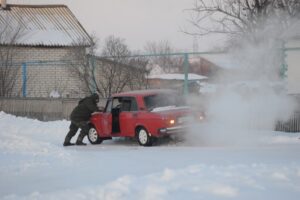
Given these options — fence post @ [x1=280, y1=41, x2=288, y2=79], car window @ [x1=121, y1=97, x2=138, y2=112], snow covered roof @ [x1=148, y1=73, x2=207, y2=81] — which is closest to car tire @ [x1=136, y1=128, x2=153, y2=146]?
car window @ [x1=121, y1=97, x2=138, y2=112]

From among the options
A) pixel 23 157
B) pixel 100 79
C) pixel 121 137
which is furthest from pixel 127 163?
pixel 100 79

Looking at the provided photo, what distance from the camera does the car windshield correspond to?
14891mm

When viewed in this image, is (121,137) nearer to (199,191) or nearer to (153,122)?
(153,122)

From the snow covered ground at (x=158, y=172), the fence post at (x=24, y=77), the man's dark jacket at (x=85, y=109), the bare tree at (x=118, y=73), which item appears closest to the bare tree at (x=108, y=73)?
the bare tree at (x=118, y=73)

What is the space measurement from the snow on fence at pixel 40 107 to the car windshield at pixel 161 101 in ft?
14.8

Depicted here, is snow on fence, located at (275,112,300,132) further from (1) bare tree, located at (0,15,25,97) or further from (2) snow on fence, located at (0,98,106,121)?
(1) bare tree, located at (0,15,25,97)

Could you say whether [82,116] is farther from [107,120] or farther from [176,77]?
[176,77]

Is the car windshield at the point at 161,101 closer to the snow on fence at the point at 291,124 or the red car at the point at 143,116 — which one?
the red car at the point at 143,116

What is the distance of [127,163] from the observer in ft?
36.0

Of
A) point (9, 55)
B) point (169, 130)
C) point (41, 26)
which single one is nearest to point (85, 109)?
point (169, 130)

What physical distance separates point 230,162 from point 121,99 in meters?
5.87

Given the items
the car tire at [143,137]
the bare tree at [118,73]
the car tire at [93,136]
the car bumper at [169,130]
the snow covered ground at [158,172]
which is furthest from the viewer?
the bare tree at [118,73]

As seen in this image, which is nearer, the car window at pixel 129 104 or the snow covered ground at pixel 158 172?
the snow covered ground at pixel 158 172

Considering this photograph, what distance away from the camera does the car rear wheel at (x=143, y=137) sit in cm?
1469
